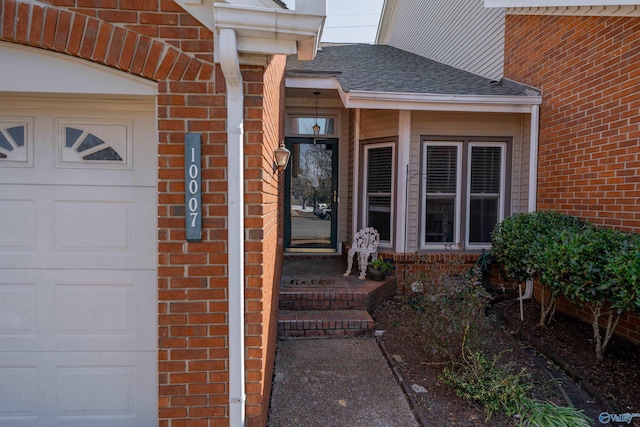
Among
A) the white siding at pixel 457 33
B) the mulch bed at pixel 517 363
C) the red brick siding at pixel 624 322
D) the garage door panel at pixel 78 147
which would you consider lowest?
the mulch bed at pixel 517 363

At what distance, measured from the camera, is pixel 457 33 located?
7539 mm

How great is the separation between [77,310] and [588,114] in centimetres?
570

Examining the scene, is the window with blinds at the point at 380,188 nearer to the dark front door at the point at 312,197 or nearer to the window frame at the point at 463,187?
the window frame at the point at 463,187

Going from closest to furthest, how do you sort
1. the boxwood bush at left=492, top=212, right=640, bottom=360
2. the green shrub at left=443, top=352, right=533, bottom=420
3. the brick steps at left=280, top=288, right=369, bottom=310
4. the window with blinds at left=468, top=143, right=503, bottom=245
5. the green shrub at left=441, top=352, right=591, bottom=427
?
the green shrub at left=441, top=352, right=591, bottom=427 → the green shrub at left=443, top=352, right=533, bottom=420 → the boxwood bush at left=492, top=212, right=640, bottom=360 → the brick steps at left=280, top=288, right=369, bottom=310 → the window with blinds at left=468, top=143, right=503, bottom=245

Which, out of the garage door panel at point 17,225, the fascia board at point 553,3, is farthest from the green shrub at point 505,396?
the fascia board at point 553,3

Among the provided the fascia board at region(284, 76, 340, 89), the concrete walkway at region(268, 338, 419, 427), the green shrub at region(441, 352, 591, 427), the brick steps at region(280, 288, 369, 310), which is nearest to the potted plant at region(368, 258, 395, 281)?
the brick steps at region(280, 288, 369, 310)

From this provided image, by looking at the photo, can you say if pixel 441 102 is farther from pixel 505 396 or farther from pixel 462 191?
pixel 505 396

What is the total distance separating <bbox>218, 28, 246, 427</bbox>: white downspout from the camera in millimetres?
2016

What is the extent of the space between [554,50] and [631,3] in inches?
66.4

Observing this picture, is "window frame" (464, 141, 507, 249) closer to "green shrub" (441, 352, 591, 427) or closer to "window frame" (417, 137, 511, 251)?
"window frame" (417, 137, 511, 251)

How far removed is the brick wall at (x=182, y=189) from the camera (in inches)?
78.5

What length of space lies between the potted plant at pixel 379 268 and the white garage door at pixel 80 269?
3.51 m

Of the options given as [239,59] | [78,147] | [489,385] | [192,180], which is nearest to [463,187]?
[489,385]

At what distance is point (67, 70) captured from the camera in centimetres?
201
